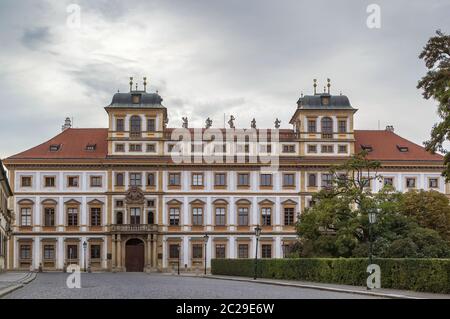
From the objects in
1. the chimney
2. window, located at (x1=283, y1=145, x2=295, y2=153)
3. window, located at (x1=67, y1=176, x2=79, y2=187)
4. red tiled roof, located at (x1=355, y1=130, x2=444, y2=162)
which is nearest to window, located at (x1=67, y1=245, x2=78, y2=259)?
window, located at (x1=67, y1=176, x2=79, y2=187)

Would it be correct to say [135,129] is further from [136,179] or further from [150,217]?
[150,217]

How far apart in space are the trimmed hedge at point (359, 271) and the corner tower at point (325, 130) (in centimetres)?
2703

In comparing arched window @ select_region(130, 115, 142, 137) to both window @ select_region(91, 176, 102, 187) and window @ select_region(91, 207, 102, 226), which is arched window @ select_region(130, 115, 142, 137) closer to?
window @ select_region(91, 176, 102, 187)

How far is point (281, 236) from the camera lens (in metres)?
84.3

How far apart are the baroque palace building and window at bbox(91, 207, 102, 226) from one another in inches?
3.9

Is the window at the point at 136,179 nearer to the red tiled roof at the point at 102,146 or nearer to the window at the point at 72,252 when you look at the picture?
the red tiled roof at the point at 102,146

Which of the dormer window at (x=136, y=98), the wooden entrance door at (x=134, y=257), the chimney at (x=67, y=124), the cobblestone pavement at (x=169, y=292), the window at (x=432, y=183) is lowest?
the wooden entrance door at (x=134, y=257)

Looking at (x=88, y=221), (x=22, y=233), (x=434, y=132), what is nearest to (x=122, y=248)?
(x=88, y=221)

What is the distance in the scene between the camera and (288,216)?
278 ft

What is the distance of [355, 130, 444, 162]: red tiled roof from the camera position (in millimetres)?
85625

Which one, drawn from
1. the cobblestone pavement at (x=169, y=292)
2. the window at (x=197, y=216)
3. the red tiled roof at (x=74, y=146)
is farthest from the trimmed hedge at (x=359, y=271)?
the red tiled roof at (x=74, y=146)

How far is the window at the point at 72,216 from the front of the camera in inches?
3309

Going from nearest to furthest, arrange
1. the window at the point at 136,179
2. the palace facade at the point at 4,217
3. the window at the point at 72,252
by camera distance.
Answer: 1. the palace facade at the point at 4,217
2. the window at the point at 72,252
3. the window at the point at 136,179
